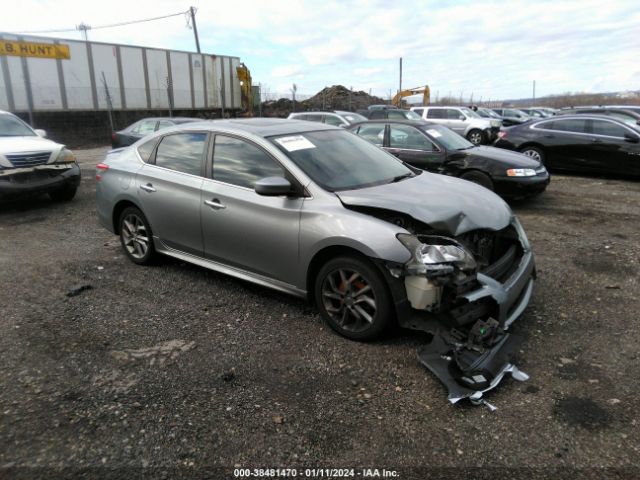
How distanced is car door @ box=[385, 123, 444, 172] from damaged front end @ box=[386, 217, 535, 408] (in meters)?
5.15

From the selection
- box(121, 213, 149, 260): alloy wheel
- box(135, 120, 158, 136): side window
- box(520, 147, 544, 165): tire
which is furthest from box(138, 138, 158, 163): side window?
box(520, 147, 544, 165): tire

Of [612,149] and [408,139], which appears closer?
[408,139]

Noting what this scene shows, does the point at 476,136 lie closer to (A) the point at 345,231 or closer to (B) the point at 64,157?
(B) the point at 64,157

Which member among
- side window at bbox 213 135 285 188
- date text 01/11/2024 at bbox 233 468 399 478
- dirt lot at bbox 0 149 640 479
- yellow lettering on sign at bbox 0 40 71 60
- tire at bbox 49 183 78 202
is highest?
yellow lettering on sign at bbox 0 40 71 60

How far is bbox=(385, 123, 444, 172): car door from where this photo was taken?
8258 millimetres

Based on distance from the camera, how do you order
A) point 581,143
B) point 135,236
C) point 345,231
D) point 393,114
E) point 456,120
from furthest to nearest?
point 456,120, point 393,114, point 581,143, point 135,236, point 345,231

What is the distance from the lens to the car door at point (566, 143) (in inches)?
431

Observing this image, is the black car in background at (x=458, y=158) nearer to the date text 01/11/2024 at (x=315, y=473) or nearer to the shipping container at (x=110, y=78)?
the date text 01/11/2024 at (x=315, y=473)

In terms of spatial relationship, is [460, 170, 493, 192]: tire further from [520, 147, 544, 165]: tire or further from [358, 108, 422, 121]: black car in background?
[358, 108, 422, 121]: black car in background

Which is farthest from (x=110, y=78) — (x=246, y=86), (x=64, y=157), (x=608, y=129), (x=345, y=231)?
(x=345, y=231)

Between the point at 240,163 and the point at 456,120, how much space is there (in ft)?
57.0

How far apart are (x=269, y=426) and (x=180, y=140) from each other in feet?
10.4

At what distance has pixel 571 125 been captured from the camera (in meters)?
11.2

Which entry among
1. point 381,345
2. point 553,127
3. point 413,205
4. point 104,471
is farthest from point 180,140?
point 553,127
